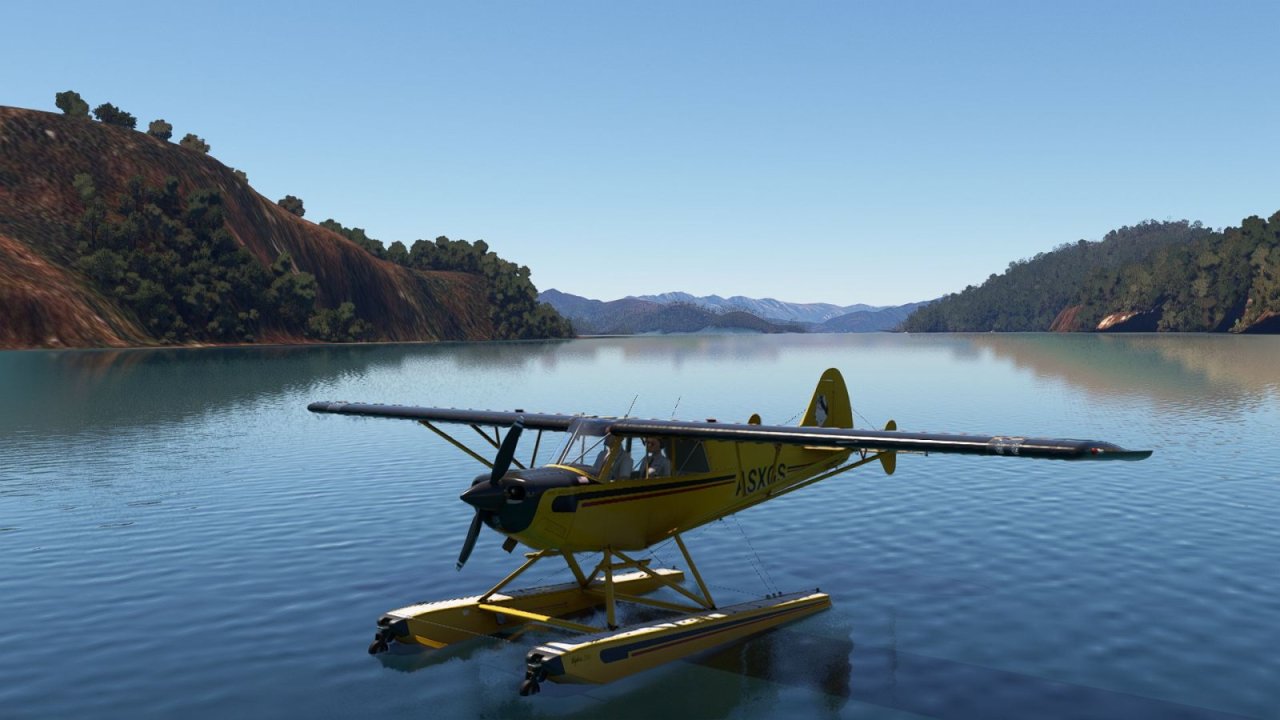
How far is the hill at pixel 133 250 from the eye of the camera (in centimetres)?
11475

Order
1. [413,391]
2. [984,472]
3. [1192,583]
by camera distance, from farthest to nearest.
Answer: [413,391] → [984,472] → [1192,583]

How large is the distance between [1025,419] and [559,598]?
3465 centimetres

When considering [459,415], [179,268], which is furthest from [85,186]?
[459,415]

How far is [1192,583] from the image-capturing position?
15.6 metres

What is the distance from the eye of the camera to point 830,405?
18766 millimetres

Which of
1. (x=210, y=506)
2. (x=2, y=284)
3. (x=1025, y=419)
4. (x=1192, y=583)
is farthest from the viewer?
(x=2, y=284)

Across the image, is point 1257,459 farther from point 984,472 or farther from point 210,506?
point 210,506

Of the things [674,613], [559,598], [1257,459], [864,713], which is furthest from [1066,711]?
[1257,459]

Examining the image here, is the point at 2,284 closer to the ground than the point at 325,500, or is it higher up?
higher up

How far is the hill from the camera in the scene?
114750 mm

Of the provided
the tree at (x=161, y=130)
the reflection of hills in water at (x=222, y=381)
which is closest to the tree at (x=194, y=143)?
the tree at (x=161, y=130)

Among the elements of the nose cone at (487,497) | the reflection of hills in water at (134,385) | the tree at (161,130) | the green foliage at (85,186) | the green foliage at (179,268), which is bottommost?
the reflection of hills in water at (134,385)

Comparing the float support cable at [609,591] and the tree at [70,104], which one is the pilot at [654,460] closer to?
the float support cable at [609,591]

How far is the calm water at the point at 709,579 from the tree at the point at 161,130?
149664 millimetres
